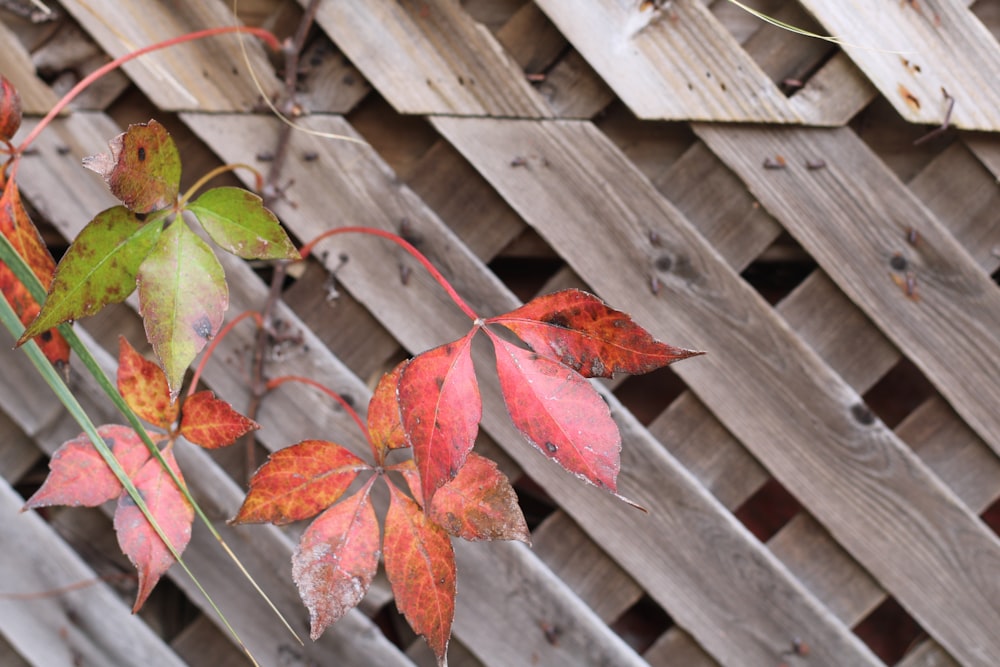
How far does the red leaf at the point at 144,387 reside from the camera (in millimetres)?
544

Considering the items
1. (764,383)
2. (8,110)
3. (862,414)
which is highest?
(8,110)

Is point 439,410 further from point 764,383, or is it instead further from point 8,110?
point 764,383

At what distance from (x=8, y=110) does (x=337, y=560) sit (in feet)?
1.29

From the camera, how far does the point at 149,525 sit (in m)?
0.52

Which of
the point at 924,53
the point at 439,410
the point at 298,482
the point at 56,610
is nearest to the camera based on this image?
the point at 439,410

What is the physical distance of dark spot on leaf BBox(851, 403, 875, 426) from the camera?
0.80 metres

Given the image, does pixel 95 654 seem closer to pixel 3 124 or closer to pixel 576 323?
pixel 3 124

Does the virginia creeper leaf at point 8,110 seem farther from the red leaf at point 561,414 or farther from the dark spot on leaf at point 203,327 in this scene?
the red leaf at point 561,414

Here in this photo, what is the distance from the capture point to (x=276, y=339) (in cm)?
82

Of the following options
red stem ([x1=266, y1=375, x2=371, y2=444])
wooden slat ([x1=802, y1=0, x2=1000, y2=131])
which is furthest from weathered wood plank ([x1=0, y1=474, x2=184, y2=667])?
wooden slat ([x1=802, y1=0, x2=1000, y2=131])

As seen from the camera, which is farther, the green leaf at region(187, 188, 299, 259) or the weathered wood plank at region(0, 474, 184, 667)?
the weathered wood plank at region(0, 474, 184, 667)

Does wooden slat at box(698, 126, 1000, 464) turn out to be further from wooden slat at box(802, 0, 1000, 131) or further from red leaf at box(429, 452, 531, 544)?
red leaf at box(429, 452, 531, 544)

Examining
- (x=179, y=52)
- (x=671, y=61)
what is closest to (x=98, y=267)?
(x=179, y=52)

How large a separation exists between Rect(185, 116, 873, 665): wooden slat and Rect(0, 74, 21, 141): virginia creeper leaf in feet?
0.98
